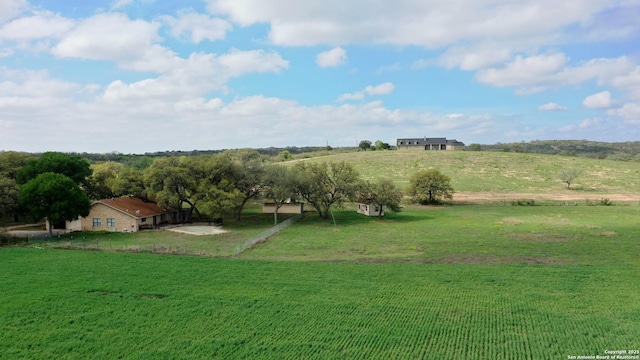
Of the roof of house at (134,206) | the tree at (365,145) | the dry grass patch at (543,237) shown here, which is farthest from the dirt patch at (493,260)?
the tree at (365,145)

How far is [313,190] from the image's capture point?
5556 cm

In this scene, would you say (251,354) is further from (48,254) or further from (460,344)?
(48,254)

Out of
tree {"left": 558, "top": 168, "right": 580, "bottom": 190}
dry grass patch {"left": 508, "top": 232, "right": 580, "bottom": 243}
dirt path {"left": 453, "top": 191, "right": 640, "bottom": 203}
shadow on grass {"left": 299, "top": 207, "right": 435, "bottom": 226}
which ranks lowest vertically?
dry grass patch {"left": 508, "top": 232, "right": 580, "bottom": 243}

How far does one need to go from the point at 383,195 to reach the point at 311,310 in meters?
35.3

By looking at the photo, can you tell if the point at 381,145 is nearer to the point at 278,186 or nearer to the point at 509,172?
the point at 509,172

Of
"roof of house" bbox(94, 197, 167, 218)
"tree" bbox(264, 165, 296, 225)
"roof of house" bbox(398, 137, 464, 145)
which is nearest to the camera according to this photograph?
"roof of house" bbox(94, 197, 167, 218)

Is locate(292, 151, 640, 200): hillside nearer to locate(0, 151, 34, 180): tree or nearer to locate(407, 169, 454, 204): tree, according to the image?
locate(407, 169, 454, 204): tree

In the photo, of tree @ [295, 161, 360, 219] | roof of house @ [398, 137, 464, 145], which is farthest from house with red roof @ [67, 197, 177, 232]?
roof of house @ [398, 137, 464, 145]

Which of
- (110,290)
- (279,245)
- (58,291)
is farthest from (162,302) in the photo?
(279,245)

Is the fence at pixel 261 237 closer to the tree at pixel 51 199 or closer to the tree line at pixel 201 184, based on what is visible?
the tree line at pixel 201 184

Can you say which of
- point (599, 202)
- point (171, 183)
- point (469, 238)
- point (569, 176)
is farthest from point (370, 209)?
point (569, 176)

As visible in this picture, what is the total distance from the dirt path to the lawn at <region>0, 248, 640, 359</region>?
140ft

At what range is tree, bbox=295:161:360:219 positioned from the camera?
55500mm

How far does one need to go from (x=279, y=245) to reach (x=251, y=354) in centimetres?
2211
